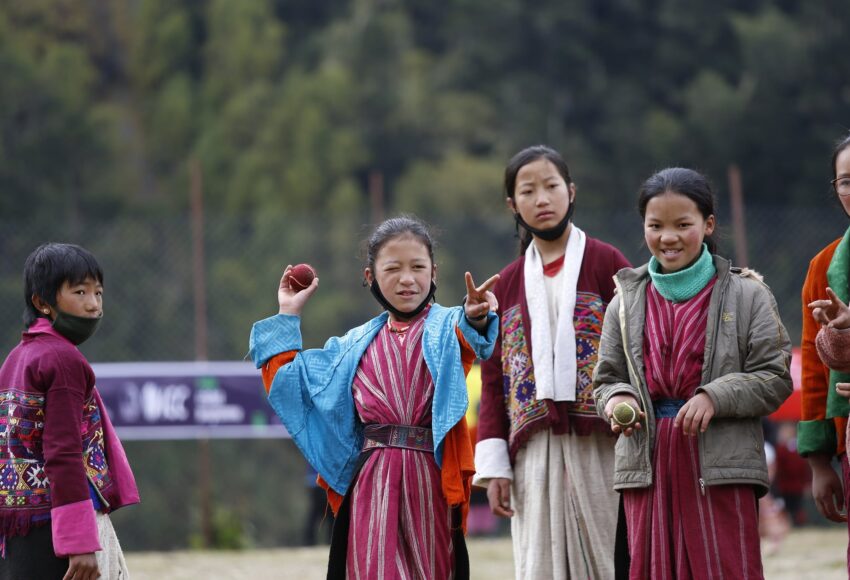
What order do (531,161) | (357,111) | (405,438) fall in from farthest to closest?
(357,111), (531,161), (405,438)

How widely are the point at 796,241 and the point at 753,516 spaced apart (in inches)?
266

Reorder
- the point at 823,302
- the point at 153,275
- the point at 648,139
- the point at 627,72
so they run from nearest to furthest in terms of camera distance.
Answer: the point at 823,302 → the point at 153,275 → the point at 648,139 → the point at 627,72

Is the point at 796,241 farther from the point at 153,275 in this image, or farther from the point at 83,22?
the point at 83,22

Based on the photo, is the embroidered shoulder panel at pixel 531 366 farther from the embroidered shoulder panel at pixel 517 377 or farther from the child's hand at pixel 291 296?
the child's hand at pixel 291 296

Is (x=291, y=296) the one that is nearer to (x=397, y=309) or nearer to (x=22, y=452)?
(x=397, y=309)

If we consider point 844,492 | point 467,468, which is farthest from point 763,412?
point 467,468

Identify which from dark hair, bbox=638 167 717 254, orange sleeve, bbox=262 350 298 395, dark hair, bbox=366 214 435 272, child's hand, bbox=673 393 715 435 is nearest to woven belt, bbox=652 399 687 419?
child's hand, bbox=673 393 715 435

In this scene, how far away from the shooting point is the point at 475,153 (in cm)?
2691

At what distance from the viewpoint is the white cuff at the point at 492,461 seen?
394 centimetres

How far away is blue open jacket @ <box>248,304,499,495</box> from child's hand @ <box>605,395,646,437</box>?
1.34 ft

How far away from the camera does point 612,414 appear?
3285 mm

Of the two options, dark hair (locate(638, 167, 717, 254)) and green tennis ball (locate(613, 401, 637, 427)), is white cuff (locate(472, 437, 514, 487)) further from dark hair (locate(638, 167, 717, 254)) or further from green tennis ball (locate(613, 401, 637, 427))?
dark hair (locate(638, 167, 717, 254))

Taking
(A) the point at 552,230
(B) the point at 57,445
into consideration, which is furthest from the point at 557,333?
(B) the point at 57,445

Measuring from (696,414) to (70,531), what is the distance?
1639 millimetres
